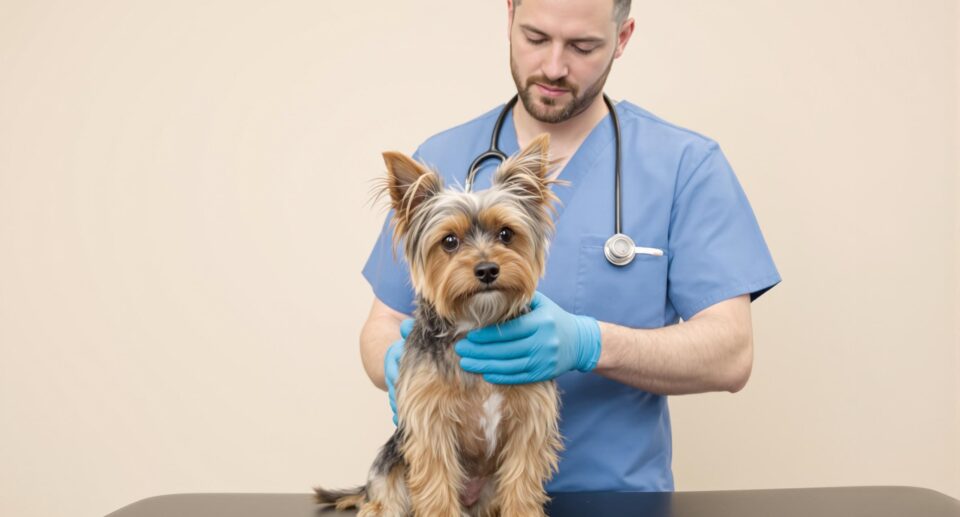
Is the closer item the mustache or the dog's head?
the dog's head

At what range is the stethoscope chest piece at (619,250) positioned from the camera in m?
2.08

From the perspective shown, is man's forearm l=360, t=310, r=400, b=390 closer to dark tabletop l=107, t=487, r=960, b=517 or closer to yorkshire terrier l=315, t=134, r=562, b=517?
dark tabletop l=107, t=487, r=960, b=517

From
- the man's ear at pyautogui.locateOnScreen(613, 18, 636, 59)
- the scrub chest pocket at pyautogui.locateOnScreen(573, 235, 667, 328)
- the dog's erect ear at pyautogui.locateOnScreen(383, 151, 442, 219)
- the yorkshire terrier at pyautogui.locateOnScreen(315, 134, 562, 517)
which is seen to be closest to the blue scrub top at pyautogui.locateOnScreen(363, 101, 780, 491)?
the scrub chest pocket at pyautogui.locateOnScreen(573, 235, 667, 328)

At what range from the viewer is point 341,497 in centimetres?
193

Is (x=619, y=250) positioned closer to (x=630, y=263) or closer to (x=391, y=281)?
(x=630, y=263)

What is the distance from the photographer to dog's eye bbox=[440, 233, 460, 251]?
162 centimetres

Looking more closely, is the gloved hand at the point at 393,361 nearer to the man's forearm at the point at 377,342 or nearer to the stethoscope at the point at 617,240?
the man's forearm at the point at 377,342

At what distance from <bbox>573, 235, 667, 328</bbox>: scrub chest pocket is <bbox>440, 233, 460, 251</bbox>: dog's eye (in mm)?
600

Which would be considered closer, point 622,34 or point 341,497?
point 341,497

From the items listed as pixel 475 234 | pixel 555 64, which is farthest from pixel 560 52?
pixel 475 234

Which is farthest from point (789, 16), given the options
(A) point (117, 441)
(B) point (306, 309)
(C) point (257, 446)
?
(A) point (117, 441)

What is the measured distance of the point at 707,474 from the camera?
319cm

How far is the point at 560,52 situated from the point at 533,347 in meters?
0.85

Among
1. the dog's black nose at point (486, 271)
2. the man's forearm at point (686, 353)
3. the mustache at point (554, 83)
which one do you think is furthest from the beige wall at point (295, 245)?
the dog's black nose at point (486, 271)
